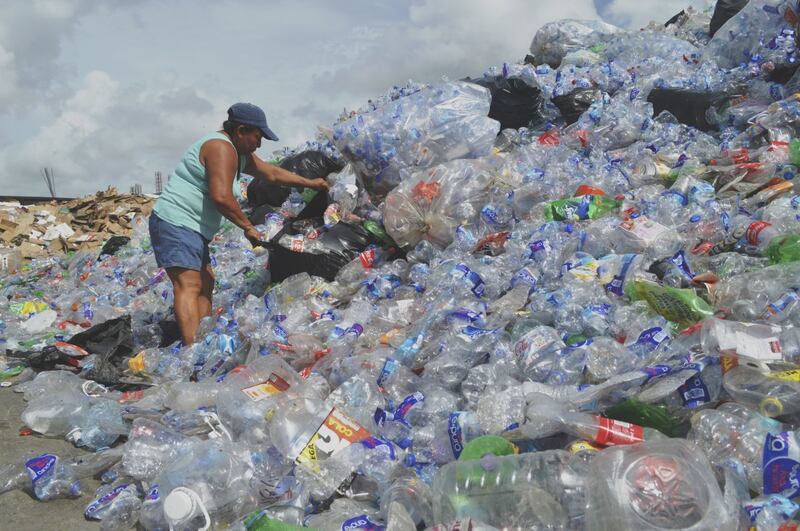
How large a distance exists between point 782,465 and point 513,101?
422cm

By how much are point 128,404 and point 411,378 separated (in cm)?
140

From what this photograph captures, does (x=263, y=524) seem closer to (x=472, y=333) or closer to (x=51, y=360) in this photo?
(x=472, y=333)

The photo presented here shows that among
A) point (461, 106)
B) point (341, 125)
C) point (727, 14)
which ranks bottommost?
point (341, 125)

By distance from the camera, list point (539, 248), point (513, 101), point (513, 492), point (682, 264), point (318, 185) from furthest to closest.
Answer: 1. point (513, 101)
2. point (318, 185)
3. point (539, 248)
4. point (682, 264)
5. point (513, 492)

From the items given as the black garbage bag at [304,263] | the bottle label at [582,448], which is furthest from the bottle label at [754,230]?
the black garbage bag at [304,263]

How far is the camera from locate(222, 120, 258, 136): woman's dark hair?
12.1ft

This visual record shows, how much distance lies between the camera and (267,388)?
8.48 feet

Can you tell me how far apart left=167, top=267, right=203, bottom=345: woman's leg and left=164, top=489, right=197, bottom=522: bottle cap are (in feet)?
6.58

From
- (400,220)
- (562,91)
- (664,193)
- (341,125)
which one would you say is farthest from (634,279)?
(562,91)

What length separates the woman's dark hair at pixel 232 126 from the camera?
12.1ft

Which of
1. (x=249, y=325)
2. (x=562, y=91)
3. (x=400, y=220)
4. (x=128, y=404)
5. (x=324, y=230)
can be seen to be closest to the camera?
(x=128, y=404)

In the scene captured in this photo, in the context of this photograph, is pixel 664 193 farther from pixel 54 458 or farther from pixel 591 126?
pixel 54 458

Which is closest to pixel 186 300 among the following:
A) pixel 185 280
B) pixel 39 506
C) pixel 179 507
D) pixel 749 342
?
pixel 185 280

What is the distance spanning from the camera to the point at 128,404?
301 centimetres
